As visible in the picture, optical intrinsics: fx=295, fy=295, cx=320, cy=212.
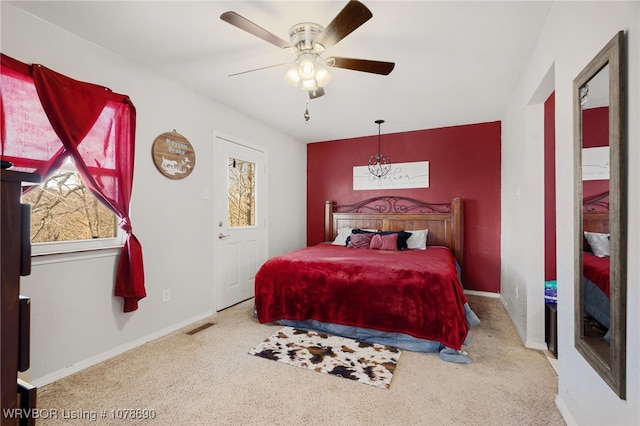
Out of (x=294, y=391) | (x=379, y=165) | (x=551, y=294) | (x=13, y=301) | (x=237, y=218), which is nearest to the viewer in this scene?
(x=13, y=301)

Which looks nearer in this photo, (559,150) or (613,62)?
(613,62)

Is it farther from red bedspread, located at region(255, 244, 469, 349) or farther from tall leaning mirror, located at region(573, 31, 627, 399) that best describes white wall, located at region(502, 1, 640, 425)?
red bedspread, located at region(255, 244, 469, 349)

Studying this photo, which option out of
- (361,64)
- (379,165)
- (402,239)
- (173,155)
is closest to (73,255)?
(173,155)

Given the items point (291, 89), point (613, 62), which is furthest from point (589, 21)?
point (291, 89)

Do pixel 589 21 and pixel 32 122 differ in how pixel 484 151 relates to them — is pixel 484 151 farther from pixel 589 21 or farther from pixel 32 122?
pixel 32 122

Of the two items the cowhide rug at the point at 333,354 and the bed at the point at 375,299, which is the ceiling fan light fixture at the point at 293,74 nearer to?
the bed at the point at 375,299

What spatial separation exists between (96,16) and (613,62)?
2.88m

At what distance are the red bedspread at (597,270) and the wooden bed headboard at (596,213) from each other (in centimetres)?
13

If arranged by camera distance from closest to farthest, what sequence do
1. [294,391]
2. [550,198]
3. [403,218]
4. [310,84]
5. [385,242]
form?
[294,391], [310,84], [550,198], [385,242], [403,218]

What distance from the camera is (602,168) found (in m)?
1.27

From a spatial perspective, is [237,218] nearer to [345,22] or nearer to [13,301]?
[345,22]

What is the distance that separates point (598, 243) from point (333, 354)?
189 cm

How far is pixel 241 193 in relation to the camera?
3949 mm

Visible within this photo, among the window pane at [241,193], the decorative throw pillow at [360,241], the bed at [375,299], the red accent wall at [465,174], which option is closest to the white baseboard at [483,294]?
the red accent wall at [465,174]
